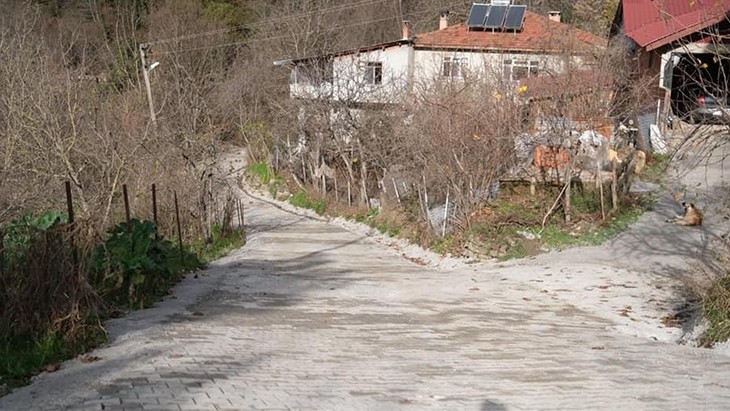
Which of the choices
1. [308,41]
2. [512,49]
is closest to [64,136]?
[512,49]

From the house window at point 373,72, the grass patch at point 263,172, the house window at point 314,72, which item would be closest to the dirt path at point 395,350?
the house window at point 314,72

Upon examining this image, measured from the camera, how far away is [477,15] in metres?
43.3

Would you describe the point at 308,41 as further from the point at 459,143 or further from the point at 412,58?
the point at 459,143

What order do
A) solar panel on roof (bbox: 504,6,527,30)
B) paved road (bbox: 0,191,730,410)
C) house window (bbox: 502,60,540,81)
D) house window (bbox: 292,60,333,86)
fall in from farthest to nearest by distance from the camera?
1. solar panel on roof (bbox: 504,6,527,30)
2. house window (bbox: 292,60,333,86)
3. house window (bbox: 502,60,540,81)
4. paved road (bbox: 0,191,730,410)

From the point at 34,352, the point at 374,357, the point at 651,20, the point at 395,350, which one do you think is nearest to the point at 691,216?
the point at 395,350

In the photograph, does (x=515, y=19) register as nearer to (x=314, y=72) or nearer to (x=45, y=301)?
(x=314, y=72)

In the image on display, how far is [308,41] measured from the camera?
49.8 meters

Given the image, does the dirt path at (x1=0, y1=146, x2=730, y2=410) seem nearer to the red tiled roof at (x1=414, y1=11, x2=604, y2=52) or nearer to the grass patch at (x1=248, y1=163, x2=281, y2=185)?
the red tiled roof at (x1=414, y1=11, x2=604, y2=52)

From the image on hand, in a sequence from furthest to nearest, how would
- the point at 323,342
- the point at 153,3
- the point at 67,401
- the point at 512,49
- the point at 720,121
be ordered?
the point at 153,3 → the point at 512,49 → the point at 720,121 → the point at 323,342 → the point at 67,401

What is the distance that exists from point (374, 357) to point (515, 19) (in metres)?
36.6

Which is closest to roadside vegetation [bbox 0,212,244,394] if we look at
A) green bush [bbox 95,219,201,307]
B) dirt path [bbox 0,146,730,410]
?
dirt path [bbox 0,146,730,410]

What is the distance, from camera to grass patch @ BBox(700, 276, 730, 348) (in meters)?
10.3

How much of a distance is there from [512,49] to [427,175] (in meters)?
14.0

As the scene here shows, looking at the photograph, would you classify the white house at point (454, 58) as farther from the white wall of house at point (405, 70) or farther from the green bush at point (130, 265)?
the green bush at point (130, 265)
